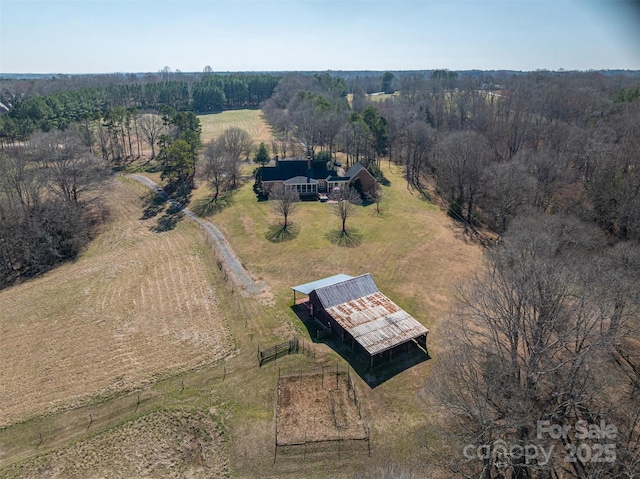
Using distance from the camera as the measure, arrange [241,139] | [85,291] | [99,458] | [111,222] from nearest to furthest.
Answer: [99,458] → [85,291] → [111,222] → [241,139]

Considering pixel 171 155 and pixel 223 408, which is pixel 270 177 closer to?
pixel 171 155

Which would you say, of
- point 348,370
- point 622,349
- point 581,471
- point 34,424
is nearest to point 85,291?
point 34,424

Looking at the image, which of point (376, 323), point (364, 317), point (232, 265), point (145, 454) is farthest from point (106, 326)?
point (376, 323)

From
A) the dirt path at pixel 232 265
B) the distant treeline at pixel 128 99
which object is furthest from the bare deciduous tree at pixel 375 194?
the distant treeline at pixel 128 99

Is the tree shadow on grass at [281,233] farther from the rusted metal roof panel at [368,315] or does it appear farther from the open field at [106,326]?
the rusted metal roof panel at [368,315]

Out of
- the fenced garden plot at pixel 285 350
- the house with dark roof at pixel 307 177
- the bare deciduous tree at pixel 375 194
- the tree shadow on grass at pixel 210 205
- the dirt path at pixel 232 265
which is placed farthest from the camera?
the house with dark roof at pixel 307 177
